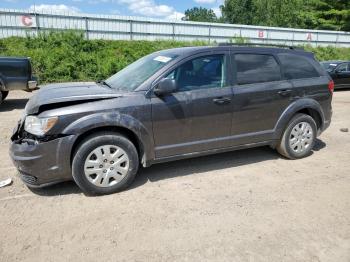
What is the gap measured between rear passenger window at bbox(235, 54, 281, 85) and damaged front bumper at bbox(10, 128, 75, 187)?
2483 millimetres

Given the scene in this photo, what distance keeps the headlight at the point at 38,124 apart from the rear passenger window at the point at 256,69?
2550 mm

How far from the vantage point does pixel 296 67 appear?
5.34 meters

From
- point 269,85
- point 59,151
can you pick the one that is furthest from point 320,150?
point 59,151

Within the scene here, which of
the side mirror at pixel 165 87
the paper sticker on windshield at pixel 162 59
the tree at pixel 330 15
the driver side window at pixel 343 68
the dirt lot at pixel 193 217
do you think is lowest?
the dirt lot at pixel 193 217

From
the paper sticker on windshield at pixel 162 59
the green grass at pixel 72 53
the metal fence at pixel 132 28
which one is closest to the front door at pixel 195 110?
the paper sticker on windshield at pixel 162 59

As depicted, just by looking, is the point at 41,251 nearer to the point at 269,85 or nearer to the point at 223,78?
the point at 223,78

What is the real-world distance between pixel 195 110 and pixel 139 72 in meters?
0.97

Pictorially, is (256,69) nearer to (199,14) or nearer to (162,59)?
(162,59)

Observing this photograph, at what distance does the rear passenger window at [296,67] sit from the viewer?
17.1 ft

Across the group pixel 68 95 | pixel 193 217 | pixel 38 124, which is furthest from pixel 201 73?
pixel 38 124

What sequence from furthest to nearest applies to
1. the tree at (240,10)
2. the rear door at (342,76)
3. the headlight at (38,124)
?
the tree at (240,10)
the rear door at (342,76)
the headlight at (38,124)

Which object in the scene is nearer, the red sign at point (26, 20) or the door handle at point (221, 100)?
the door handle at point (221, 100)

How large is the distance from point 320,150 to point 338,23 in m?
41.2

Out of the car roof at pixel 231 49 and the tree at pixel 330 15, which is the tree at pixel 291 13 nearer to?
the tree at pixel 330 15
